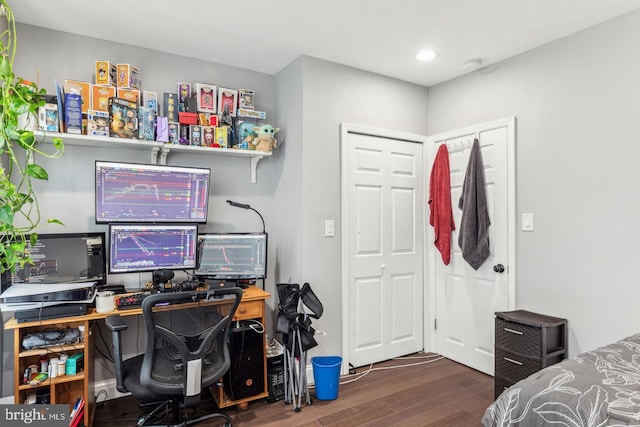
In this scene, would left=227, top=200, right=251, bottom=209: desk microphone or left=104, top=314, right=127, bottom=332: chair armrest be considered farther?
left=227, top=200, right=251, bottom=209: desk microphone

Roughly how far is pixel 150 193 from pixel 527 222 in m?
2.74

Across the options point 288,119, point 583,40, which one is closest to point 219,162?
point 288,119

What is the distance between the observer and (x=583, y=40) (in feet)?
8.34

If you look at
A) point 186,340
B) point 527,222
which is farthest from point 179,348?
point 527,222

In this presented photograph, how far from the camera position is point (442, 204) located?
341 cm

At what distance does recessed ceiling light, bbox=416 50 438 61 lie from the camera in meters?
2.92

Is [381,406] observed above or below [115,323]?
below

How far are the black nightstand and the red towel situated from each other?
2.77 ft

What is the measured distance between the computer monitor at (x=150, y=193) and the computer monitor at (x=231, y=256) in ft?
0.63

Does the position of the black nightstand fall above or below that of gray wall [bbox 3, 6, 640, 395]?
below

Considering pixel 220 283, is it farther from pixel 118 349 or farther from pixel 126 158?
pixel 126 158

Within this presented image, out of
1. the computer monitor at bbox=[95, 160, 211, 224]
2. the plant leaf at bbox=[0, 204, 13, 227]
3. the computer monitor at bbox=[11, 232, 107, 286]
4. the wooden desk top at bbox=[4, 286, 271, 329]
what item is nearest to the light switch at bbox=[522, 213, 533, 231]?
the wooden desk top at bbox=[4, 286, 271, 329]

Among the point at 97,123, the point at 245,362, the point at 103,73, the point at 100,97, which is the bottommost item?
the point at 245,362

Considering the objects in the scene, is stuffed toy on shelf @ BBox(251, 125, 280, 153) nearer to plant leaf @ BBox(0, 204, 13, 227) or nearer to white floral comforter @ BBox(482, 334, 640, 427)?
plant leaf @ BBox(0, 204, 13, 227)
